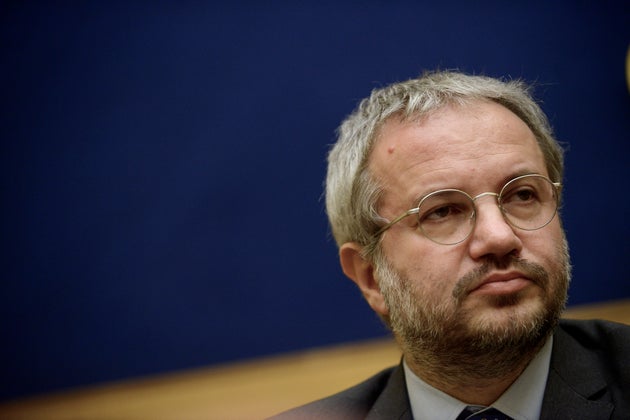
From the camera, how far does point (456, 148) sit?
1.09 m

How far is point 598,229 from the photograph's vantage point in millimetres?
2053

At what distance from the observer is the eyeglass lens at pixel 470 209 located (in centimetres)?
106

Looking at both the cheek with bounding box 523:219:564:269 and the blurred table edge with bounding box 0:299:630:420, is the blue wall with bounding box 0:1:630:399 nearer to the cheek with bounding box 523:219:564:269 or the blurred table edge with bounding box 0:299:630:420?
the blurred table edge with bounding box 0:299:630:420

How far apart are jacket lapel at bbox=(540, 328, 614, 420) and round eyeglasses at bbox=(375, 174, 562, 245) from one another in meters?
0.30

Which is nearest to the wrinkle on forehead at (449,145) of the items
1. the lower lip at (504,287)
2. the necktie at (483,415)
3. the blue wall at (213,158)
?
the lower lip at (504,287)

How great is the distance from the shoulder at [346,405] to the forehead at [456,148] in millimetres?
524

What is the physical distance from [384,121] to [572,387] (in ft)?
2.33

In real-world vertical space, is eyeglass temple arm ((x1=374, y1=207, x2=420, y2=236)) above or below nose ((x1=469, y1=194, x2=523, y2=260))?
above

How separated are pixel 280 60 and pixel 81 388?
4.79 feet

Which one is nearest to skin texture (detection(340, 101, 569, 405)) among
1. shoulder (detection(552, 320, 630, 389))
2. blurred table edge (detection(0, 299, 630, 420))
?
shoulder (detection(552, 320, 630, 389))

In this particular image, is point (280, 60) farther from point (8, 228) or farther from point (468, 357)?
point (468, 357)

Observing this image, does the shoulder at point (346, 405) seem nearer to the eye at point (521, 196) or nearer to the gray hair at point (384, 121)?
the gray hair at point (384, 121)

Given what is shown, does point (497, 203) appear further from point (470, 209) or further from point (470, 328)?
point (470, 328)

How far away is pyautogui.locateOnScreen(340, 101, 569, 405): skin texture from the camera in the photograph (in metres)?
1.00
